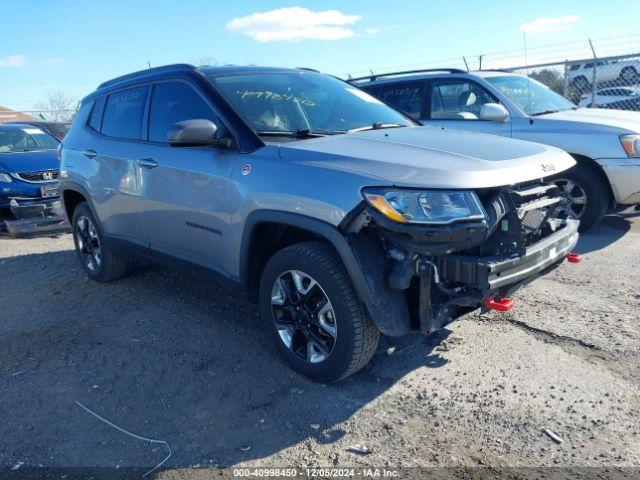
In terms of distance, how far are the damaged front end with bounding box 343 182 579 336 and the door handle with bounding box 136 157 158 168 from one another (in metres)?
1.92

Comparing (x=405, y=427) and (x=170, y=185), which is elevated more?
(x=170, y=185)

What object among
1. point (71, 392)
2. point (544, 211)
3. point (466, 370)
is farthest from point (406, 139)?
point (71, 392)

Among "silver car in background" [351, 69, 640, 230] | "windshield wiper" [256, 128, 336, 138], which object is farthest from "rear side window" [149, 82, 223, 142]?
"silver car in background" [351, 69, 640, 230]

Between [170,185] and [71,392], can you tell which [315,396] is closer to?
[71,392]

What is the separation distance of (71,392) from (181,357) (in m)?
0.71

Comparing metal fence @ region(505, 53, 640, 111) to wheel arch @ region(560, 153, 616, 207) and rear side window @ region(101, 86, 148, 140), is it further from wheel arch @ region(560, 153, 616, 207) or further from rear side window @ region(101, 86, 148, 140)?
rear side window @ region(101, 86, 148, 140)

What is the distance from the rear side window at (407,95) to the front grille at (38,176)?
5.13m

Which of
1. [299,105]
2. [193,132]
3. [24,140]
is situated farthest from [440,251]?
[24,140]

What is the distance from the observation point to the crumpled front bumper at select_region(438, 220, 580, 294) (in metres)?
2.77

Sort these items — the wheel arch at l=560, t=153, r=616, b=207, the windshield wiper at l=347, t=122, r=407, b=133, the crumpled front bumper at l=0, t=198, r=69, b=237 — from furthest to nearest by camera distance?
1. the crumpled front bumper at l=0, t=198, r=69, b=237
2. the wheel arch at l=560, t=153, r=616, b=207
3. the windshield wiper at l=347, t=122, r=407, b=133

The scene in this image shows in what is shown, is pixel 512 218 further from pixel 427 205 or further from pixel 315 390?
pixel 315 390

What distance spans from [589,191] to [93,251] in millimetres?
5282

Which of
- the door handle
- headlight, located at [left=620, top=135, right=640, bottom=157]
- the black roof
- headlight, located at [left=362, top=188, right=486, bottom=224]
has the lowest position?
headlight, located at [left=620, top=135, right=640, bottom=157]

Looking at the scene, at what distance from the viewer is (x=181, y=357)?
378 centimetres
